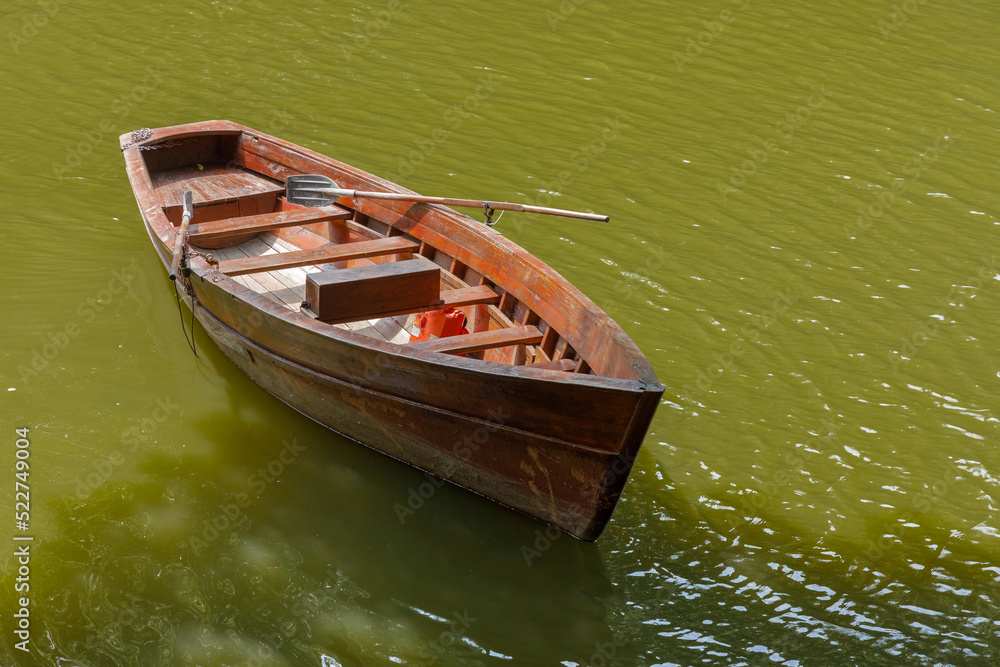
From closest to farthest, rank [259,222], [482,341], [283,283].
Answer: [482,341] < [259,222] < [283,283]

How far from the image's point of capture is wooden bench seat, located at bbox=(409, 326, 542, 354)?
5.43 m

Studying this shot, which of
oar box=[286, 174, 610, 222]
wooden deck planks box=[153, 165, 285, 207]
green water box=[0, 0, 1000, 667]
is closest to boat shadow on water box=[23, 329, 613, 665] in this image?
green water box=[0, 0, 1000, 667]

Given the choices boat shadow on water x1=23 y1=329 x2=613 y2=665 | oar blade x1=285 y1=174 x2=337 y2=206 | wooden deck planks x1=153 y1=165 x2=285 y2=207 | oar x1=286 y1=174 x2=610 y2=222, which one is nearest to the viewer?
boat shadow on water x1=23 y1=329 x2=613 y2=665

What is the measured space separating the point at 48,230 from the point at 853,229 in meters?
7.17

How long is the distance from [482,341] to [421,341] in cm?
43

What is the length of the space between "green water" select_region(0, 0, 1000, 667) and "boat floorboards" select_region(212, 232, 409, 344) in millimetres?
649

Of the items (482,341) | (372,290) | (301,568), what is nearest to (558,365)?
(482,341)

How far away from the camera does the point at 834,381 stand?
22.4ft

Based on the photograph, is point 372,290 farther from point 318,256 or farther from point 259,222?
point 259,222

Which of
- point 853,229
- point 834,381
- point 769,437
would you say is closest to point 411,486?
point 769,437

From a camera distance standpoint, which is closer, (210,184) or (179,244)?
(179,244)

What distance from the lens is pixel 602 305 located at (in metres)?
7.50

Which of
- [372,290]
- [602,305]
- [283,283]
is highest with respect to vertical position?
[372,290]

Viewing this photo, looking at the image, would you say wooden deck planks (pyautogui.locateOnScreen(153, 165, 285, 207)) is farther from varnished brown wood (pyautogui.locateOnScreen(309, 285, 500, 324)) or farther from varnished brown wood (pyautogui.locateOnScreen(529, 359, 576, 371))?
varnished brown wood (pyautogui.locateOnScreen(529, 359, 576, 371))
